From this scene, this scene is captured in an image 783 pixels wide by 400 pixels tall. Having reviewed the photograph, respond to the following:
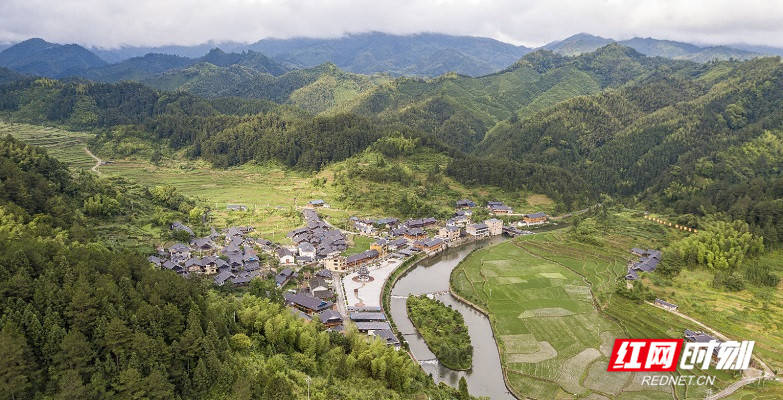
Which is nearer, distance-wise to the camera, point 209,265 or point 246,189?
point 209,265

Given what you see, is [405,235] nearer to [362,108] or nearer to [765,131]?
[765,131]

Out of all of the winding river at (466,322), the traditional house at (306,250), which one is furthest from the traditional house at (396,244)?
the traditional house at (306,250)

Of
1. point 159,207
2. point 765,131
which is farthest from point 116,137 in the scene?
point 765,131

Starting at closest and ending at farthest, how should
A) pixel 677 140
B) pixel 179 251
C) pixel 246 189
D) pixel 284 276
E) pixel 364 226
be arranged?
pixel 284 276 → pixel 179 251 → pixel 364 226 → pixel 246 189 → pixel 677 140

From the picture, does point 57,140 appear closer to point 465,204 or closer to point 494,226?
point 465,204

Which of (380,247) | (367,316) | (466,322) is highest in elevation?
(380,247)

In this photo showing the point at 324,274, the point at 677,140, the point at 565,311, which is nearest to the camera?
the point at 565,311

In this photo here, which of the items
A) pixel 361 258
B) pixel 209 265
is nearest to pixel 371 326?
pixel 361 258
